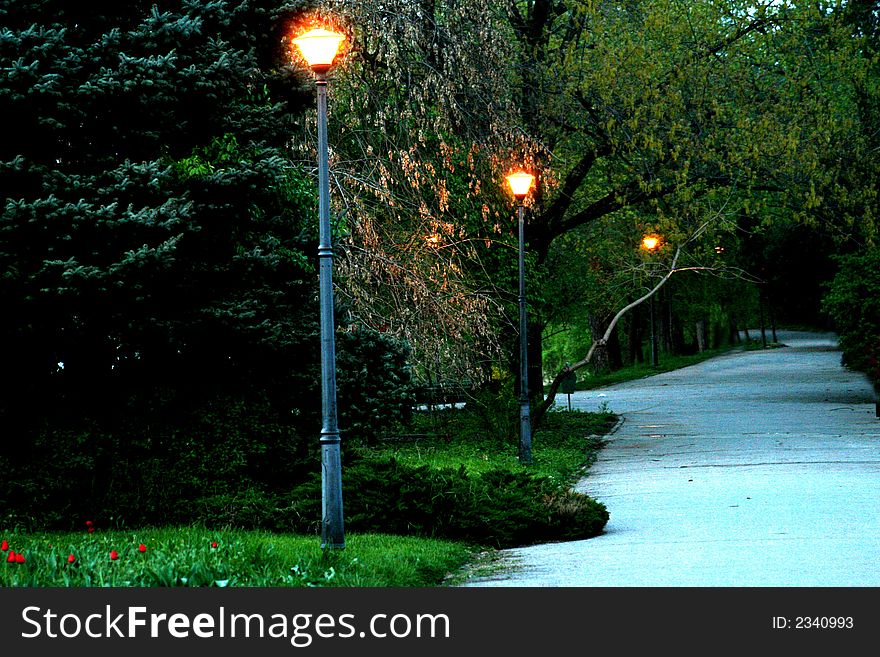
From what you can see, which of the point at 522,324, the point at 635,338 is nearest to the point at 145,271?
the point at 522,324

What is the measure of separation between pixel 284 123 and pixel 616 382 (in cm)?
3619

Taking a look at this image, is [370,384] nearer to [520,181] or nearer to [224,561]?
[520,181]

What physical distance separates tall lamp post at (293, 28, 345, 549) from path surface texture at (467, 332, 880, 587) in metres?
1.64

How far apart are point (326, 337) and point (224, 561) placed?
2.85 metres

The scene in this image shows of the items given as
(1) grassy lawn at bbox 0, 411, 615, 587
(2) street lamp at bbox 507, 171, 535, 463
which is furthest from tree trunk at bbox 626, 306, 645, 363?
(1) grassy lawn at bbox 0, 411, 615, 587

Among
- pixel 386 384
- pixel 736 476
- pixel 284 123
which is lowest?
pixel 736 476

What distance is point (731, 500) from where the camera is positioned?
1576 cm

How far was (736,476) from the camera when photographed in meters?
18.5
